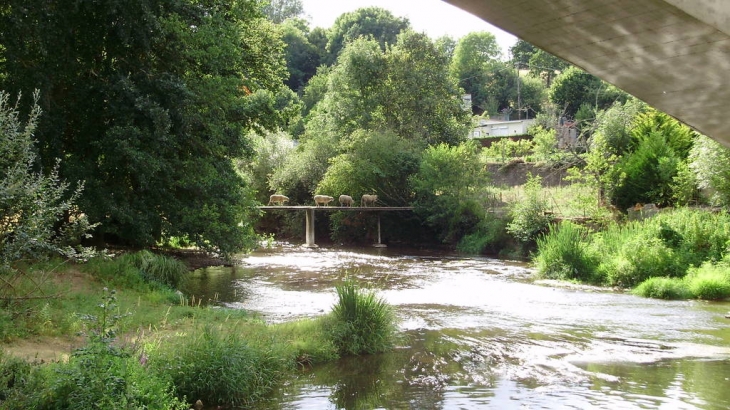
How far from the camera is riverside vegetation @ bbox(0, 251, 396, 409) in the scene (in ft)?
18.4

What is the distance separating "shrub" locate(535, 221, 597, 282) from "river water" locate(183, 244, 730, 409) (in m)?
0.65

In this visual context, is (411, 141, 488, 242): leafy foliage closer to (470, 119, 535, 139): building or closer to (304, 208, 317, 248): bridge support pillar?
(304, 208, 317, 248): bridge support pillar

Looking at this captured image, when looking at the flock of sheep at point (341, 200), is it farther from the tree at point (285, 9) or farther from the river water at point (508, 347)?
the tree at point (285, 9)

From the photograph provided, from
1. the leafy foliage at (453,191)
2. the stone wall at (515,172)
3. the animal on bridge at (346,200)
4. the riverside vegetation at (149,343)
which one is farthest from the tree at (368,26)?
the riverside vegetation at (149,343)

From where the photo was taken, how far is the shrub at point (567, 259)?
59.9ft

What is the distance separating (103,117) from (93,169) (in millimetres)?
1202

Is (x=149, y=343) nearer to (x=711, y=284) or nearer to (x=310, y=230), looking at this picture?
(x=711, y=284)

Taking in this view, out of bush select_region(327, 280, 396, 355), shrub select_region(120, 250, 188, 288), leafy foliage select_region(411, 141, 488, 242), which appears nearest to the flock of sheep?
leafy foliage select_region(411, 141, 488, 242)

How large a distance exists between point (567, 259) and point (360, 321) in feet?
32.9

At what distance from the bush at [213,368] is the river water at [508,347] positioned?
37 centimetres

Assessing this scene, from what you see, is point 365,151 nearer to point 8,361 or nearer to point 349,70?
point 349,70

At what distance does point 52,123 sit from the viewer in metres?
13.1

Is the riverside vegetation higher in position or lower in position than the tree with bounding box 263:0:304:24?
lower

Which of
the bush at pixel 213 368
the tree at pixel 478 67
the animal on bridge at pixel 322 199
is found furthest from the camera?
the tree at pixel 478 67
